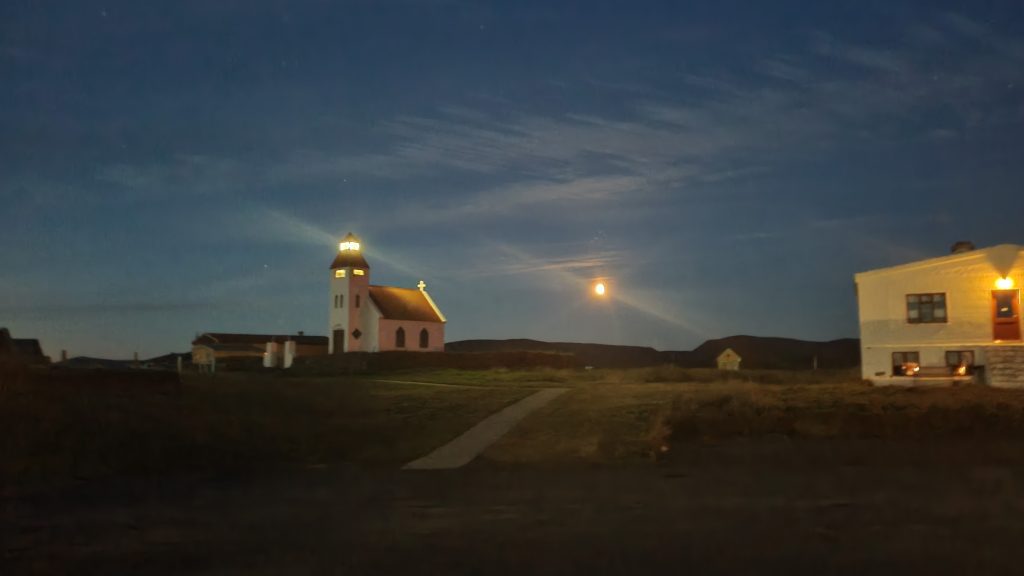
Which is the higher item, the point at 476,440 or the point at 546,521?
the point at 476,440

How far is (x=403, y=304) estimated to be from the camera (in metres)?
65.8

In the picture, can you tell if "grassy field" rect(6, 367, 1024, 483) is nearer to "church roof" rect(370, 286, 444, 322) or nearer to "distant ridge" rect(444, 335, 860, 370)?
"church roof" rect(370, 286, 444, 322)

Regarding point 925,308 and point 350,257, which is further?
point 350,257

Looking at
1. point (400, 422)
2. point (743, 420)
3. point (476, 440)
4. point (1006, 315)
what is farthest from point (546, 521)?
point (1006, 315)

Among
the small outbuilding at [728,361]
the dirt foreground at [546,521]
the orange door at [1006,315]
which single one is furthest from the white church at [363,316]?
the dirt foreground at [546,521]

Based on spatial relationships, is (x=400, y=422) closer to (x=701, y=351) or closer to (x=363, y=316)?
(x=363, y=316)

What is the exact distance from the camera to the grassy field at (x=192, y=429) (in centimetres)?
1823

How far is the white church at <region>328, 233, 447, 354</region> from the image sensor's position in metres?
62.6

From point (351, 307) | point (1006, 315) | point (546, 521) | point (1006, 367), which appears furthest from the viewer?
point (351, 307)

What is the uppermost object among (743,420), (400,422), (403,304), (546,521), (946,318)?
(403,304)

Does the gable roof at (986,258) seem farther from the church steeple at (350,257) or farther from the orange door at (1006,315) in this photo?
the church steeple at (350,257)

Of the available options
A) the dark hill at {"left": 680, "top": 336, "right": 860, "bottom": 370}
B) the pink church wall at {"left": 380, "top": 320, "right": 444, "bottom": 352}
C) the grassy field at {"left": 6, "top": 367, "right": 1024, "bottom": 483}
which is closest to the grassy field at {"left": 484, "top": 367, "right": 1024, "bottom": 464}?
the grassy field at {"left": 6, "top": 367, "right": 1024, "bottom": 483}

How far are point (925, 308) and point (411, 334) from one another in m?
37.9

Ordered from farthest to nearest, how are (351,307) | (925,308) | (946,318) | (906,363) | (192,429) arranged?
(351,307)
(906,363)
(925,308)
(946,318)
(192,429)
